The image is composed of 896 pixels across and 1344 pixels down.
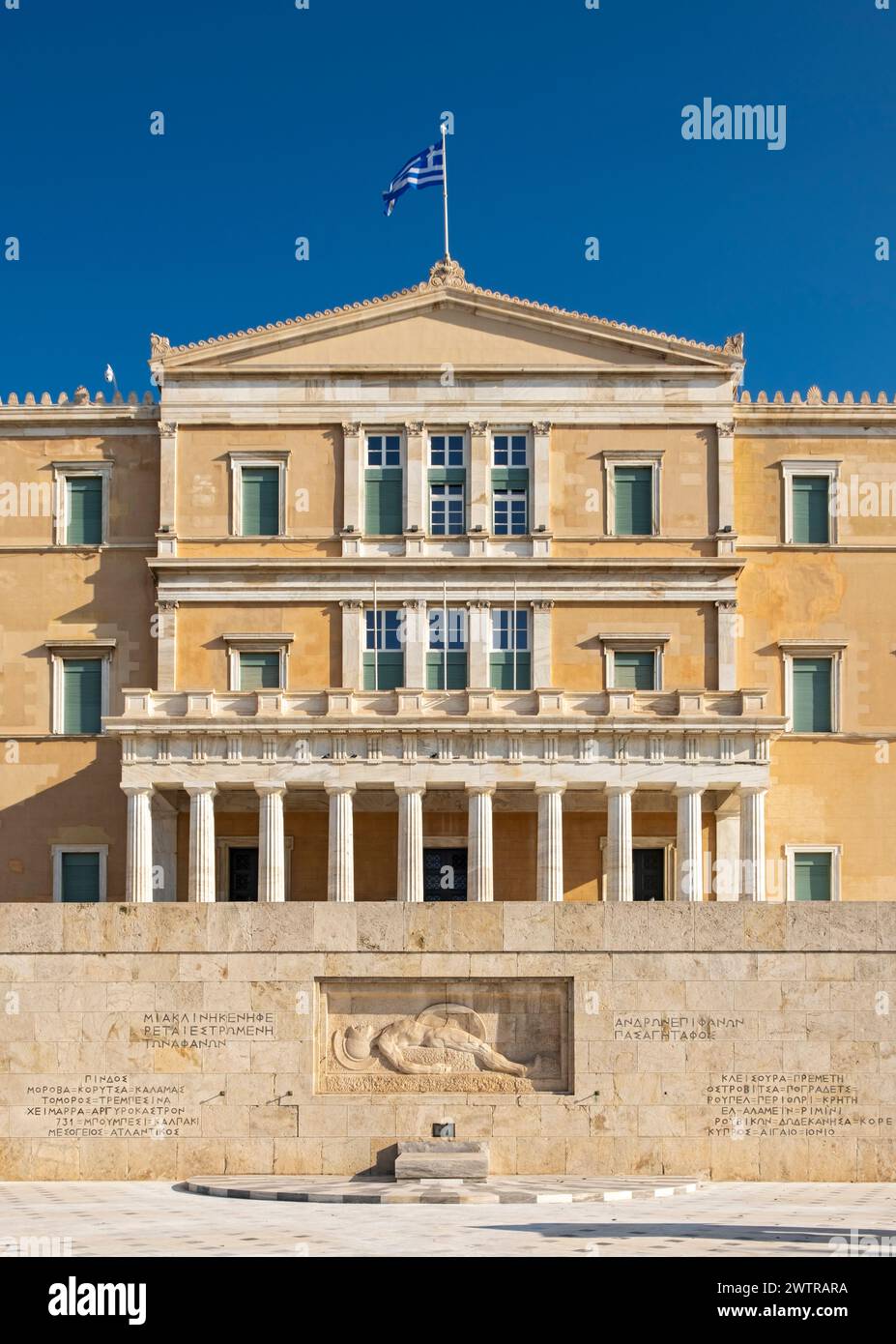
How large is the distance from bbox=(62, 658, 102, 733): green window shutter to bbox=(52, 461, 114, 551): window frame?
3.31 meters

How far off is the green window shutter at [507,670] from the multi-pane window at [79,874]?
38.4 feet

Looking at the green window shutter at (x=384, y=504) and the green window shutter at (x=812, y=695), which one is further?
the green window shutter at (x=384, y=504)

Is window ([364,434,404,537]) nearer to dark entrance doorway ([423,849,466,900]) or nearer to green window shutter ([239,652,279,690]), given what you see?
green window shutter ([239,652,279,690])

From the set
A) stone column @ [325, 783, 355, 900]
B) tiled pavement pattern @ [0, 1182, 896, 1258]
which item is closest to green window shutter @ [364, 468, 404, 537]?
stone column @ [325, 783, 355, 900]

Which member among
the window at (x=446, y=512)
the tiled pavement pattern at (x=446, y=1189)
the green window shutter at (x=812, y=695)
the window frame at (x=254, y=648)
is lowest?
the tiled pavement pattern at (x=446, y=1189)

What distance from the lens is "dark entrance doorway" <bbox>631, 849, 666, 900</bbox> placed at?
160 ft

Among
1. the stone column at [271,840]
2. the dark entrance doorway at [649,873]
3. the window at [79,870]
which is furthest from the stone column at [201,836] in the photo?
the dark entrance doorway at [649,873]

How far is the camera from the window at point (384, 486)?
50.7 metres

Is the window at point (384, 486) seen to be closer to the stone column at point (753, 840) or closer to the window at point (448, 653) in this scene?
the window at point (448, 653)

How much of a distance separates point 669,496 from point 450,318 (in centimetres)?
777

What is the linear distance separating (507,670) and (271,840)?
835 cm

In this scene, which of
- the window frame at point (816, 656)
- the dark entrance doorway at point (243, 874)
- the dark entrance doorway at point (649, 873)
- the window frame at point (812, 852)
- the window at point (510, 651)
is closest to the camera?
the dark entrance doorway at point (649, 873)

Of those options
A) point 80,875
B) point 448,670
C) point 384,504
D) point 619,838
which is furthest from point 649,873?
point 80,875

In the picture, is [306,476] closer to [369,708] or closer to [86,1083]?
[369,708]
